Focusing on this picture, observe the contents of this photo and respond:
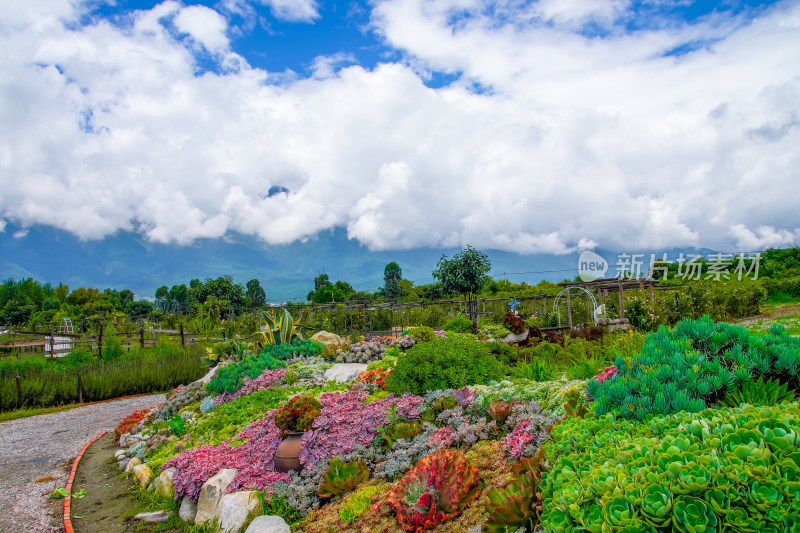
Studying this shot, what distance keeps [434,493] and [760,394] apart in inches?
76.1

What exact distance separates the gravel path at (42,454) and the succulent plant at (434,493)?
140 inches

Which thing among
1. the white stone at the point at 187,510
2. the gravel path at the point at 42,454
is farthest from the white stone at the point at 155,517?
the gravel path at the point at 42,454

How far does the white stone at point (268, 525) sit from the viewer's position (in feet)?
11.3

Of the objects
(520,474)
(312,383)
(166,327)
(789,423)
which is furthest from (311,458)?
(166,327)

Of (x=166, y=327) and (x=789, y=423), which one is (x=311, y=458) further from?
(x=166, y=327)

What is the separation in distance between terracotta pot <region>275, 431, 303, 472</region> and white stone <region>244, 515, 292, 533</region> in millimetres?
702

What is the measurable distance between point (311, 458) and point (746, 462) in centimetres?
341

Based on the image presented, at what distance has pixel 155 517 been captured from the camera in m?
4.41

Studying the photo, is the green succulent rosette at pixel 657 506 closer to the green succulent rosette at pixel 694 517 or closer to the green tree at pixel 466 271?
the green succulent rosette at pixel 694 517

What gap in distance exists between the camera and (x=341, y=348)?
920 cm

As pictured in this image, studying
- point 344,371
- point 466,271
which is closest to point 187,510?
point 344,371

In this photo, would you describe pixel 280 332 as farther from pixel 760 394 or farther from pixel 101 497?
pixel 760 394

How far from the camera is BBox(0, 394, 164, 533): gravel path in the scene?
15.2 ft

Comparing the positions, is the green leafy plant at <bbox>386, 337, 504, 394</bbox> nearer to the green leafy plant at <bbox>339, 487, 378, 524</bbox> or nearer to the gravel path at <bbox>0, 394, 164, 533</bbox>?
the green leafy plant at <bbox>339, 487, 378, 524</bbox>
